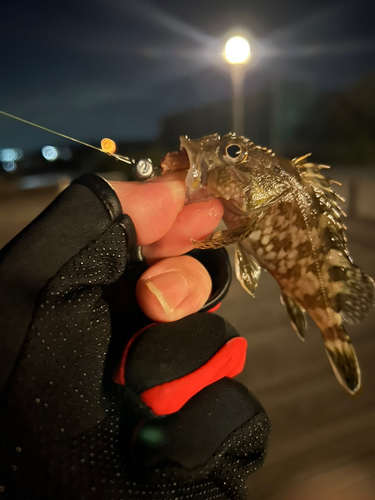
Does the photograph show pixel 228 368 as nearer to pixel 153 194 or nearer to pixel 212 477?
pixel 212 477

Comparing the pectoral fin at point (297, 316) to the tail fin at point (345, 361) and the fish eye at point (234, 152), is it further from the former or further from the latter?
the fish eye at point (234, 152)

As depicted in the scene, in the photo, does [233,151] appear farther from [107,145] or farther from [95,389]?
[95,389]

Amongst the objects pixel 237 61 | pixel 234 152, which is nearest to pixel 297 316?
pixel 234 152

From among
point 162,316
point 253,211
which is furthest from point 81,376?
point 253,211

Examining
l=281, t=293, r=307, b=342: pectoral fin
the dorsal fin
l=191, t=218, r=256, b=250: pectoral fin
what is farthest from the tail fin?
l=191, t=218, r=256, b=250: pectoral fin

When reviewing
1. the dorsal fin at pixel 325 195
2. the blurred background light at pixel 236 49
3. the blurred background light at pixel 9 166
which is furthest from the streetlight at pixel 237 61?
the blurred background light at pixel 9 166

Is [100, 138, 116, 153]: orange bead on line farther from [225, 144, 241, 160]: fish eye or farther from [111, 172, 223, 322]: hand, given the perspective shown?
[225, 144, 241, 160]: fish eye

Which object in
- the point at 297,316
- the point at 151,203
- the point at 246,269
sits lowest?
the point at 297,316
